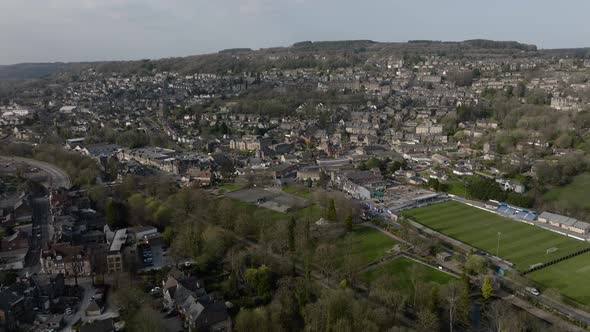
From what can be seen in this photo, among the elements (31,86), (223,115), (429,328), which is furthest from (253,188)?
(31,86)

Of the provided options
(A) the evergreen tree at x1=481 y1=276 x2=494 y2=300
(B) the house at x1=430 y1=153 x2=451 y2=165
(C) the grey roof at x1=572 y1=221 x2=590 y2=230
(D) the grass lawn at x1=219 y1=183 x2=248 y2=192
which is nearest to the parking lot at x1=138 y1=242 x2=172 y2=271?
(D) the grass lawn at x1=219 y1=183 x2=248 y2=192

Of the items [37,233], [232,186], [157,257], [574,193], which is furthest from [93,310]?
[574,193]

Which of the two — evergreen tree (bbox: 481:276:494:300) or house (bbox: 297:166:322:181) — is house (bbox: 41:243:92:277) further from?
house (bbox: 297:166:322:181)

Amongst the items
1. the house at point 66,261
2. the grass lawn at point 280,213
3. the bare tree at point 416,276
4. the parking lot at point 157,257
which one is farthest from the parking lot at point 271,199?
the house at point 66,261

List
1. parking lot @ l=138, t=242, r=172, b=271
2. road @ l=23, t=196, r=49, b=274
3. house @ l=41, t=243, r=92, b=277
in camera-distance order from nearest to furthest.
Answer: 1. house @ l=41, t=243, r=92, b=277
2. parking lot @ l=138, t=242, r=172, b=271
3. road @ l=23, t=196, r=49, b=274

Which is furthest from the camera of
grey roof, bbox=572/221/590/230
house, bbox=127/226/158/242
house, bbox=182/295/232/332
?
grey roof, bbox=572/221/590/230

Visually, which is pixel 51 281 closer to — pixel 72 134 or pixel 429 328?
pixel 429 328

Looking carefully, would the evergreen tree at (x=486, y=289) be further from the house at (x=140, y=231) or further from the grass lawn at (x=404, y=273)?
the house at (x=140, y=231)
